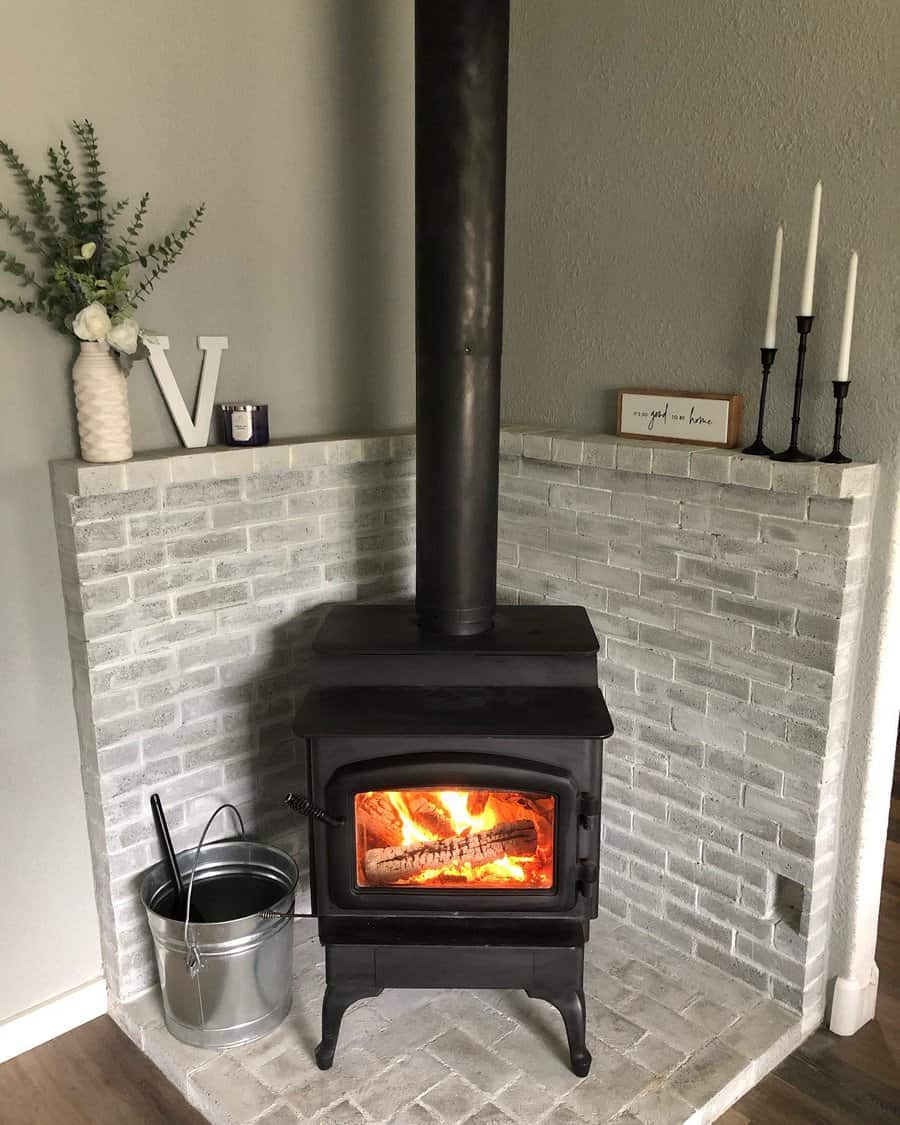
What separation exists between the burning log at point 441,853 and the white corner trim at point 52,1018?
790mm

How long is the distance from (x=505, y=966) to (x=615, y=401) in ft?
4.40

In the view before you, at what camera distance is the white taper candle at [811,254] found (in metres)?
1.82

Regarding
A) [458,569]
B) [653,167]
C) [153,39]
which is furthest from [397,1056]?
[153,39]

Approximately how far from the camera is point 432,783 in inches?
71.8

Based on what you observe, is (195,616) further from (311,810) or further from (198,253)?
(198,253)

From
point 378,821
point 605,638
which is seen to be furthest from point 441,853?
point 605,638

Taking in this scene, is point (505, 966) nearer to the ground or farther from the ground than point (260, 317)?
nearer to the ground

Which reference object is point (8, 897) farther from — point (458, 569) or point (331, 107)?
point (331, 107)

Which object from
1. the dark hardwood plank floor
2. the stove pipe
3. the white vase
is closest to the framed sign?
the stove pipe

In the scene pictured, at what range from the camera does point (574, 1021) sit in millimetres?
1917

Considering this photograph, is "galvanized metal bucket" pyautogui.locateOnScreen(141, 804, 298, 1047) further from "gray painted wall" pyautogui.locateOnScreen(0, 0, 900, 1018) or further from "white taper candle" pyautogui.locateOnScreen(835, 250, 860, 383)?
"white taper candle" pyautogui.locateOnScreen(835, 250, 860, 383)

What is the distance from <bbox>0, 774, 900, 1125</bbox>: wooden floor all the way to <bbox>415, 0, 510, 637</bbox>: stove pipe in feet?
3.70

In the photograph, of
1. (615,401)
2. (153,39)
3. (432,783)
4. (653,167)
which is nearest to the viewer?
(432,783)

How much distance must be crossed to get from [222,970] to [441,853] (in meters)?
0.53
